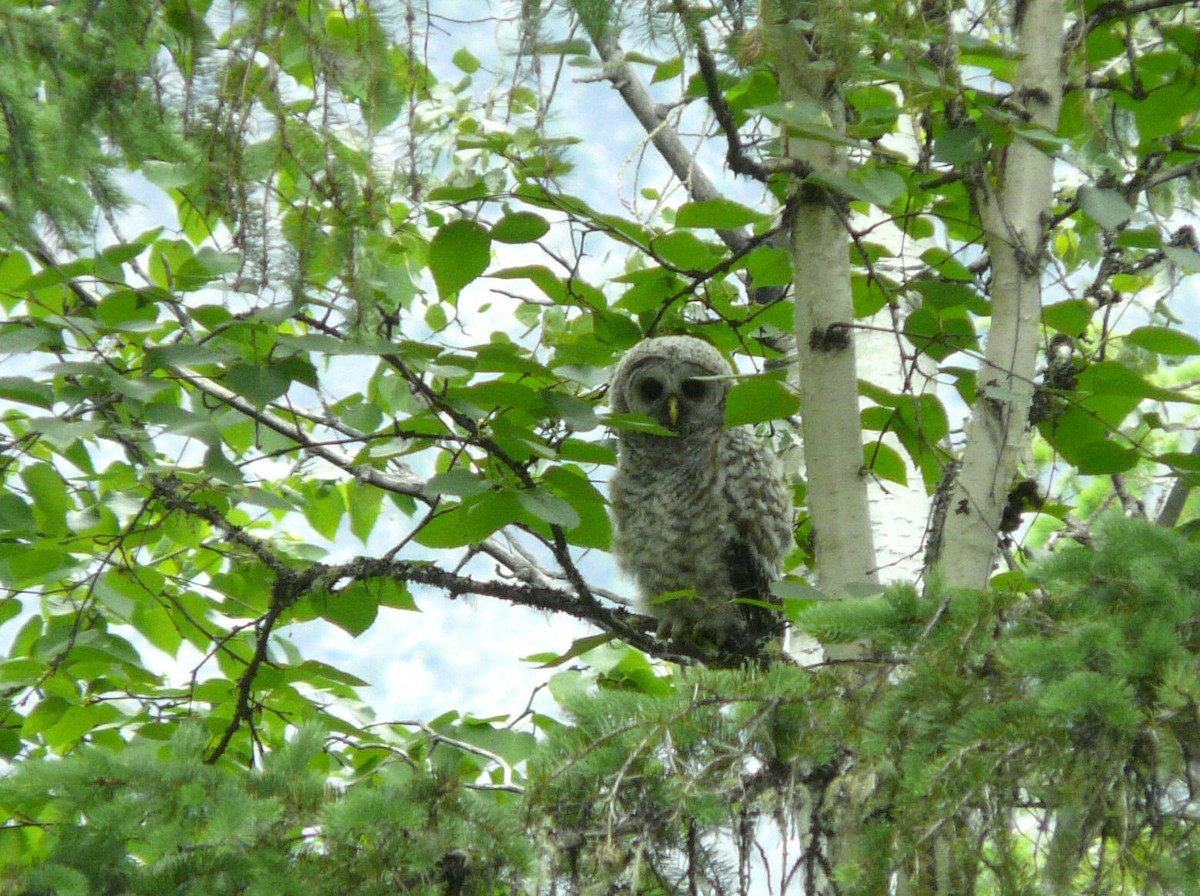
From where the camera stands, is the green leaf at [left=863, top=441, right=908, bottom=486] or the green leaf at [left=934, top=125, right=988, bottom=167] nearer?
the green leaf at [left=934, top=125, right=988, bottom=167]

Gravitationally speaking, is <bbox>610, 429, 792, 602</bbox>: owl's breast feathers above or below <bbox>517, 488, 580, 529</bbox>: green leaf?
above

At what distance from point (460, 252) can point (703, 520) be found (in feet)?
4.46

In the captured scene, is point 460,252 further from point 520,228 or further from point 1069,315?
point 1069,315

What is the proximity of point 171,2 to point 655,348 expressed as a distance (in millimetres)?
1973

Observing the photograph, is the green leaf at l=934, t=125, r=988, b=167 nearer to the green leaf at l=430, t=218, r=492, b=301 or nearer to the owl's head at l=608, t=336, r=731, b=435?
the green leaf at l=430, t=218, r=492, b=301

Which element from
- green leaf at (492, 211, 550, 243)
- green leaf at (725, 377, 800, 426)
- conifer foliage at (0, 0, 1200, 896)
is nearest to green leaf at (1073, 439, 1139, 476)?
conifer foliage at (0, 0, 1200, 896)

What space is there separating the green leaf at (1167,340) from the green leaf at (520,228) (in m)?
1.02

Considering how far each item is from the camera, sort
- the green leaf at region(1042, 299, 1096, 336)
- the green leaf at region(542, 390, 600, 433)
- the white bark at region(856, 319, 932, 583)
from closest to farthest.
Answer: the green leaf at region(542, 390, 600, 433), the green leaf at region(1042, 299, 1096, 336), the white bark at region(856, 319, 932, 583)

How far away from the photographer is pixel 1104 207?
1.74m

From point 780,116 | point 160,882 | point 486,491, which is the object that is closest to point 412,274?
point 486,491

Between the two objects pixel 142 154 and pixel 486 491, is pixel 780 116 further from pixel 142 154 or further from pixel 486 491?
pixel 142 154

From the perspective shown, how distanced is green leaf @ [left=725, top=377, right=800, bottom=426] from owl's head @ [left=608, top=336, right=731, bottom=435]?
1.17 meters

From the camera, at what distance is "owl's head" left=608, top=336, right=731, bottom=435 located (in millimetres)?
3334

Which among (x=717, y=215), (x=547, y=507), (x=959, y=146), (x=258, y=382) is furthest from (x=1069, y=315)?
(x=258, y=382)
